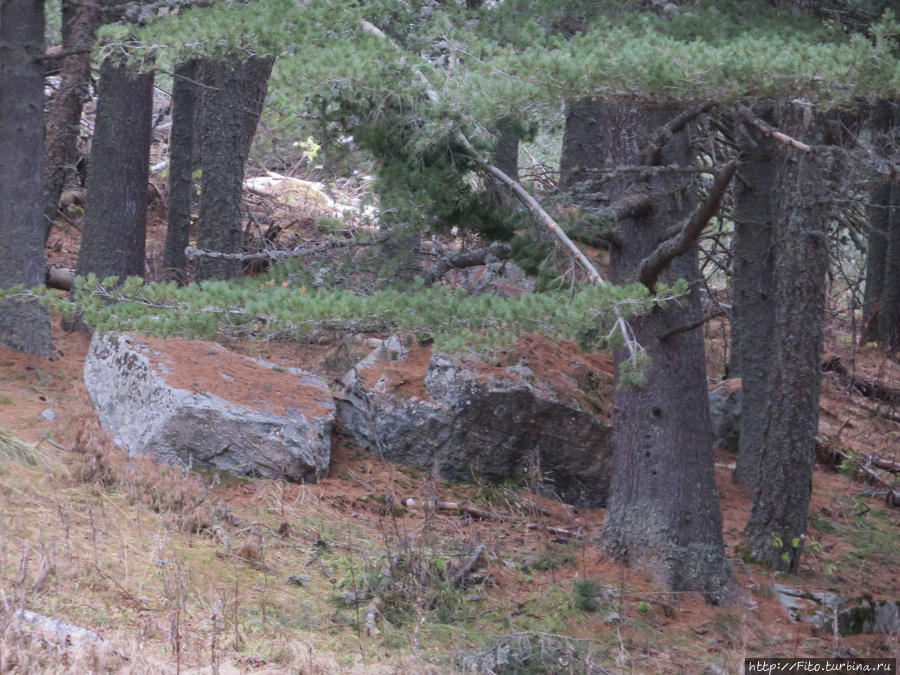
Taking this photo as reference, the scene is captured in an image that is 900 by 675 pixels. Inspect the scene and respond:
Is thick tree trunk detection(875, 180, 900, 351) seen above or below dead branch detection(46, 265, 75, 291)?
above

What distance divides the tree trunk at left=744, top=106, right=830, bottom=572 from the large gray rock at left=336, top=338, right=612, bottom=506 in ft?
5.84

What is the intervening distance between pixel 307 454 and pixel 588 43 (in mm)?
4667

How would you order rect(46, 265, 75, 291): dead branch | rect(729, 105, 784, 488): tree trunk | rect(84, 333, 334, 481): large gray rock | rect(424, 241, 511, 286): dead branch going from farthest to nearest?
rect(46, 265, 75, 291): dead branch < rect(729, 105, 784, 488): tree trunk < rect(84, 333, 334, 481): large gray rock < rect(424, 241, 511, 286): dead branch

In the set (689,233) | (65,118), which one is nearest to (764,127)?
(689,233)

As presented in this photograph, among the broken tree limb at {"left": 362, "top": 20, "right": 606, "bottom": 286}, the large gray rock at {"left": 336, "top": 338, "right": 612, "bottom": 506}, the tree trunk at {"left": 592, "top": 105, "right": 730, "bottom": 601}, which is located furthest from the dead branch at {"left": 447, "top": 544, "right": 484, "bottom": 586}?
the broken tree limb at {"left": 362, "top": 20, "right": 606, "bottom": 286}

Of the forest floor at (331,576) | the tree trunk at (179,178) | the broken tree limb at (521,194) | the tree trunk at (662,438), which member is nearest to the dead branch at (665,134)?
the tree trunk at (662,438)

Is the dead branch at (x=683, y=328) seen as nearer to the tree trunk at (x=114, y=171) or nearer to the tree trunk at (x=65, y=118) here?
the tree trunk at (x=114, y=171)

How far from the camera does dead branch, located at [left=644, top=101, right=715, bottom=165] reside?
7372 millimetres

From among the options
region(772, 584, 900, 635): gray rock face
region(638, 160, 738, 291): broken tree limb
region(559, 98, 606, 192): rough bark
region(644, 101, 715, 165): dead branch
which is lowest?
region(772, 584, 900, 635): gray rock face

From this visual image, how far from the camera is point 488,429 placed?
9.48 m

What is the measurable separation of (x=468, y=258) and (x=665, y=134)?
2.01 meters

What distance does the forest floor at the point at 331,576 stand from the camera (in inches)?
223

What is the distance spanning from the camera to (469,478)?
959 centimetres

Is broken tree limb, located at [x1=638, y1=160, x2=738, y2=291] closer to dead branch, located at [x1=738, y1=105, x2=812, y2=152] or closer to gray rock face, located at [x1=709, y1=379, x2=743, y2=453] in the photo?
dead branch, located at [x1=738, y1=105, x2=812, y2=152]
